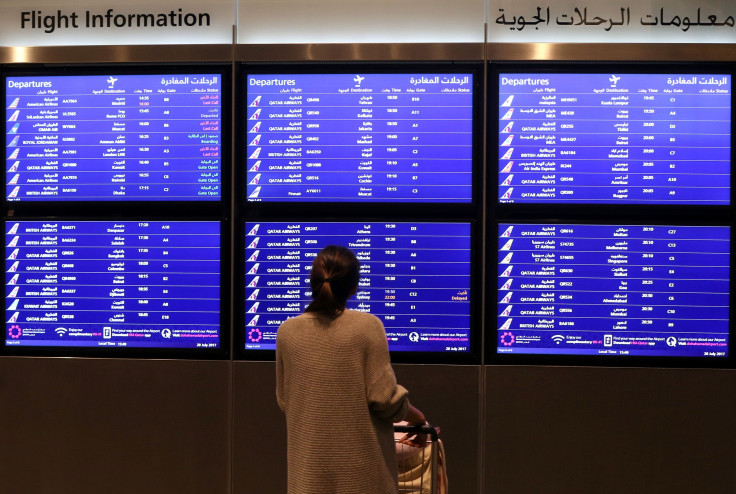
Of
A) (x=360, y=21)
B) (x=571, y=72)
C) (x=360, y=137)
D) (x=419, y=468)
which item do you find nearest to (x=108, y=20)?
(x=360, y=21)

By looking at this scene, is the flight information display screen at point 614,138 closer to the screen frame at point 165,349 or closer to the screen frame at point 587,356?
the screen frame at point 587,356

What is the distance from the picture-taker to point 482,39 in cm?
399

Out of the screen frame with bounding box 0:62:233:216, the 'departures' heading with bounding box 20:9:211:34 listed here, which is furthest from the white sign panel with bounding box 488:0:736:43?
the 'departures' heading with bounding box 20:9:211:34

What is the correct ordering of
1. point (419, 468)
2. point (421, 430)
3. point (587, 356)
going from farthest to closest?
1. point (587, 356)
2. point (419, 468)
3. point (421, 430)

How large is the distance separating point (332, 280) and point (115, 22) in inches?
110

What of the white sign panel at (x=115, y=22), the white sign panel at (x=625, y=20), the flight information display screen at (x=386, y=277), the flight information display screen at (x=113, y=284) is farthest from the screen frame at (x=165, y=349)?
the white sign panel at (x=625, y=20)

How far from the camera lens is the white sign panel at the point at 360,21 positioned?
13.1 ft

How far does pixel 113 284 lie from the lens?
409 cm

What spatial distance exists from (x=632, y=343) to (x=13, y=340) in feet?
13.1

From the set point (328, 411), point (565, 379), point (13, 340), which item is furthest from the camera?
point (13, 340)

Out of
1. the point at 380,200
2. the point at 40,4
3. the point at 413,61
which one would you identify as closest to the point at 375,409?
the point at 380,200

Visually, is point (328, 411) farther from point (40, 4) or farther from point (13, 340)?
point (40, 4)

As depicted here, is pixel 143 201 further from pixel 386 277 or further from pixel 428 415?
pixel 428 415

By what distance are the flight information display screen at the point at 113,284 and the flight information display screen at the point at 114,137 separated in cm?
24
